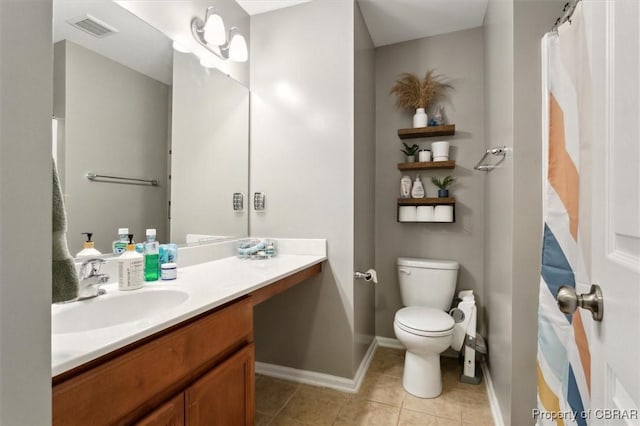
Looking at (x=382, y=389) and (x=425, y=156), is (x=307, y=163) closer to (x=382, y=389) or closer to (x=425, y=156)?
(x=425, y=156)

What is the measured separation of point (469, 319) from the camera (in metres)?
1.99

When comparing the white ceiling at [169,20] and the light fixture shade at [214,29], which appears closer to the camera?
the white ceiling at [169,20]

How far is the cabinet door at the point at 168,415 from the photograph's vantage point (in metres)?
0.76

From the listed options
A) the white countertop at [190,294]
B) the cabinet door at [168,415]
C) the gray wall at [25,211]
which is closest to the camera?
the gray wall at [25,211]

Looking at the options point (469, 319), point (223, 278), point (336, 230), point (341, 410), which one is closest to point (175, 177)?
point (223, 278)

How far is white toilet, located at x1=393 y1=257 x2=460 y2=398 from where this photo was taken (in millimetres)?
1719

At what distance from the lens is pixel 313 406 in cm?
170

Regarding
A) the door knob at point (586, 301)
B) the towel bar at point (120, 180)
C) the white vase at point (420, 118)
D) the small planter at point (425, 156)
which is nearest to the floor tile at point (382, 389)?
the door knob at point (586, 301)

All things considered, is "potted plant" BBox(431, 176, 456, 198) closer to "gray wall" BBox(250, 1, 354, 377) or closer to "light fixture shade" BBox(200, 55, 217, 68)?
"gray wall" BBox(250, 1, 354, 377)

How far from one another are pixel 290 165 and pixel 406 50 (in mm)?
1416

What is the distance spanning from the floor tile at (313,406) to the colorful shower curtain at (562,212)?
1.03 m

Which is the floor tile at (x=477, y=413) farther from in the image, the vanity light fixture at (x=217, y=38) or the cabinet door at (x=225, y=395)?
the vanity light fixture at (x=217, y=38)

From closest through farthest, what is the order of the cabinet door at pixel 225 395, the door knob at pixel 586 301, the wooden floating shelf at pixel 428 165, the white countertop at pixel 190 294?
the door knob at pixel 586 301 < the white countertop at pixel 190 294 < the cabinet door at pixel 225 395 < the wooden floating shelf at pixel 428 165

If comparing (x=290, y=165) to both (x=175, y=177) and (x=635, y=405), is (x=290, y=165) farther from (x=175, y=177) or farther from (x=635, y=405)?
(x=635, y=405)
